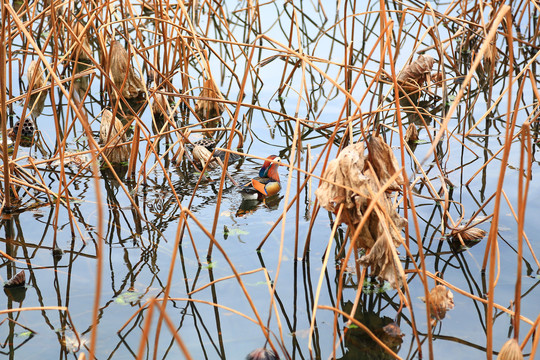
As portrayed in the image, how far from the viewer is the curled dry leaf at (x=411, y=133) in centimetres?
299

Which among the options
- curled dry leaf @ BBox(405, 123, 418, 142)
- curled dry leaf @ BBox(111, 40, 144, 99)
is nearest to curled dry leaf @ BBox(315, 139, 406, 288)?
curled dry leaf @ BBox(405, 123, 418, 142)

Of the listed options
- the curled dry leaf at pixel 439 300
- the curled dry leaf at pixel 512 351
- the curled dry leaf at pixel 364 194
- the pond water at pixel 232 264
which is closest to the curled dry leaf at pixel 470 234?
the pond water at pixel 232 264

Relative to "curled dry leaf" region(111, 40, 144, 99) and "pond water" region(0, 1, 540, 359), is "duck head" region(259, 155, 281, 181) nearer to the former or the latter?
"pond water" region(0, 1, 540, 359)

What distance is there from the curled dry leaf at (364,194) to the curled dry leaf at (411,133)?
1596 mm

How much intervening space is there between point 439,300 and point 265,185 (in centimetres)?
108

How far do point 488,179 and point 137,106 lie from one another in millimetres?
2190

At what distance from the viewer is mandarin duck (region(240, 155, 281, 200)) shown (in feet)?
8.12

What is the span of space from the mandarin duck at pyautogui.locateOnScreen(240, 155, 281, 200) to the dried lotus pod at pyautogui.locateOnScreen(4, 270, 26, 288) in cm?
101

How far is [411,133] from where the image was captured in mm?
3008

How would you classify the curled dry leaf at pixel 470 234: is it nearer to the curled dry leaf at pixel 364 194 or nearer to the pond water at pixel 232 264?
the pond water at pixel 232 264

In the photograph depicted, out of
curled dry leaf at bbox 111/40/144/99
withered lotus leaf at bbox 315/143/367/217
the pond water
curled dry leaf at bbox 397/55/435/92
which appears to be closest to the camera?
withered lotus leaf at bbox 315/143/367/217

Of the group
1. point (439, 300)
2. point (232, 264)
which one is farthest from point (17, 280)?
point (439, 300)

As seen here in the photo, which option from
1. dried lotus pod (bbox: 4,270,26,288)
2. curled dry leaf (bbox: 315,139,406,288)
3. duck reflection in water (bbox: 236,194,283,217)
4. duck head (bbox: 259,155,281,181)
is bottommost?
dried lotus pod (bbox: 4,270,26,288)

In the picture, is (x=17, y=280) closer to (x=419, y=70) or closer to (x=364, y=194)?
(x=364, y=194)
